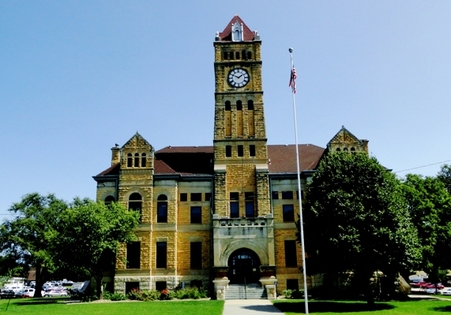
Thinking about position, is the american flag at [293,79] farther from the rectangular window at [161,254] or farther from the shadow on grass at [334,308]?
the rectangular window at [161,254]

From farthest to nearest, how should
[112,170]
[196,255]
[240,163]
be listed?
[112,170] < [240,163] < [196,255]

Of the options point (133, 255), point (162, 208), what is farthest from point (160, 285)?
point (162, 208)

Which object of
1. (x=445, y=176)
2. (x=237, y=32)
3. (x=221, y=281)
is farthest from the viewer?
(x=445, y=176)

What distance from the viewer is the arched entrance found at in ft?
131

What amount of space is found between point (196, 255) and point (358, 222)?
62.7ft

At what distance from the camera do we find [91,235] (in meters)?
36.2

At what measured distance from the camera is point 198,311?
25.8 m

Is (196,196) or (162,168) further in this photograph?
(162,168)

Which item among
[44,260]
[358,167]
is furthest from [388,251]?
[44,260]

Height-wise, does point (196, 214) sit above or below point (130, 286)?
above

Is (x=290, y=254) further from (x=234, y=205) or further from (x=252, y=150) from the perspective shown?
(x=252, y=150)

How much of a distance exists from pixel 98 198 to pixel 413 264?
99.9ft

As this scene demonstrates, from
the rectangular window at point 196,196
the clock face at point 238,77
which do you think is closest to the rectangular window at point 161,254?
the rectangular window at point 196,196

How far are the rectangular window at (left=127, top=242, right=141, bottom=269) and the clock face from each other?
20.3 meters
